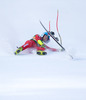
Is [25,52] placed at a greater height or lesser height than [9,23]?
lesser

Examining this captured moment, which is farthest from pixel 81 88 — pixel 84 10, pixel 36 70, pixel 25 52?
pixel 84 10

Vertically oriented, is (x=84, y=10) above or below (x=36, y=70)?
above

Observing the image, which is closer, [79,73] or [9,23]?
[79,73]

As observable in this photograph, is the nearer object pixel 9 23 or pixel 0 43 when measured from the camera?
pixel 0 43

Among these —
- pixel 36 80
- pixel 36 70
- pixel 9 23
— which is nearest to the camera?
pixel 36 80

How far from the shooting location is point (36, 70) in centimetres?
200

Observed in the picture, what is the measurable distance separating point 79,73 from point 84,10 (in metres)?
5.35

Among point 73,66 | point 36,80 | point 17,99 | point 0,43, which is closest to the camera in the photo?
point 17,99

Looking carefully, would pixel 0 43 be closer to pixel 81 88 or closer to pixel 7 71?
pixel 7 71

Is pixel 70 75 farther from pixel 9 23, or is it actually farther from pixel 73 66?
pixel 9 23

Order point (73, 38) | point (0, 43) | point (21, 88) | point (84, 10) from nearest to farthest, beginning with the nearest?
point (21, 88)
point (0, 43)
point (73, 38)
point (84, 10)

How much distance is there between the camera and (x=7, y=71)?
1.94 metres

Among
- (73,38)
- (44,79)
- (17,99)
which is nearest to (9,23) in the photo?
(73,38)

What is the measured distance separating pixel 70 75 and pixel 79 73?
11 cm
